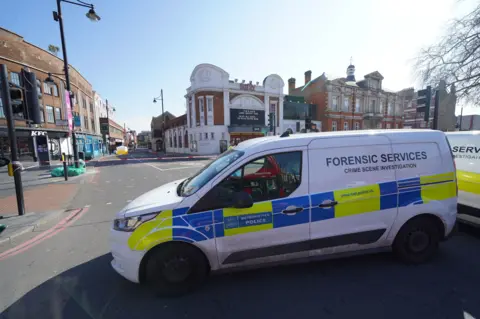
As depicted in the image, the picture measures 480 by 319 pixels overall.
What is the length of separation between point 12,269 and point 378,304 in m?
5.17

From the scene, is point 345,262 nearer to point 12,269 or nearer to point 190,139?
point 12,269

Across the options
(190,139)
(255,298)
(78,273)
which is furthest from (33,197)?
(190,139)

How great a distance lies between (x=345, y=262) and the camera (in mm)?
3189

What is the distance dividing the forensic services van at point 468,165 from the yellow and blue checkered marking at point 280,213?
5.54ft

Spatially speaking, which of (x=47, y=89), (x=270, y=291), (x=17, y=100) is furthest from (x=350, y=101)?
(x=47, y=89)

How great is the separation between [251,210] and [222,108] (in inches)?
1154

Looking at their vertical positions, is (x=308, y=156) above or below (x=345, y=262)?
above

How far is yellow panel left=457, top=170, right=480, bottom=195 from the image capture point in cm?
396

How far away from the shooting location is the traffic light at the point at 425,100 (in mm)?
7468

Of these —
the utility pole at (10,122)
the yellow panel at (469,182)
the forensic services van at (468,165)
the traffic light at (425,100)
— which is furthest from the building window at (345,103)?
the utility pole at (10,122)

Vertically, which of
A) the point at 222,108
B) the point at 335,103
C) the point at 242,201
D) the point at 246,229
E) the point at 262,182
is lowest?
the point at 246,229

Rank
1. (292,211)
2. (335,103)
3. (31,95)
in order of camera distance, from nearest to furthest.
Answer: (292,211)
(31,95)
(335,103)

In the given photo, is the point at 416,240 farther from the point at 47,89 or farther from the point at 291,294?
the point at 47,89

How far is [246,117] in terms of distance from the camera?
105 feet
